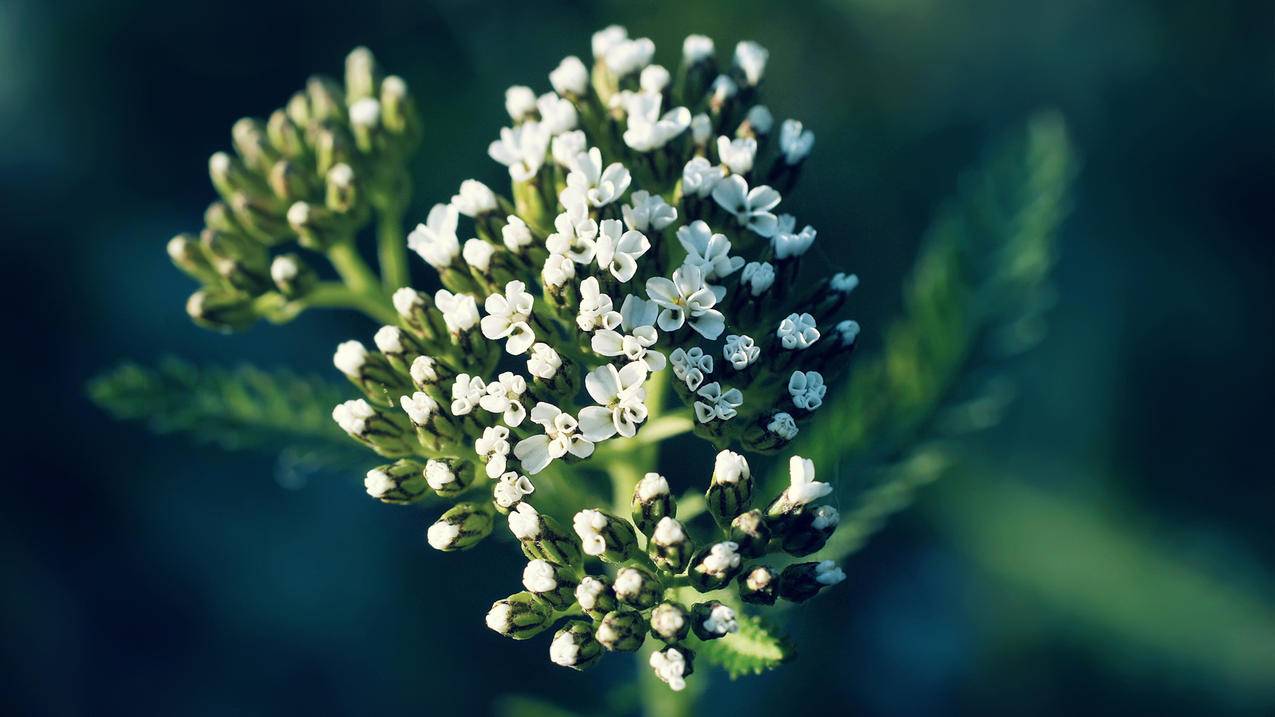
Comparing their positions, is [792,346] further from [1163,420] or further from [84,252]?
[84,252]

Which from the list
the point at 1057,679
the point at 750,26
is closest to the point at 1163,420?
the point at 1057,679

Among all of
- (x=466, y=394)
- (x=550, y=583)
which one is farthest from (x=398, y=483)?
(x=550, y=583)

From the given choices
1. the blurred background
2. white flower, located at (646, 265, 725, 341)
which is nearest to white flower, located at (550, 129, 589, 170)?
white flower, located at (646, 265, 725, 341)

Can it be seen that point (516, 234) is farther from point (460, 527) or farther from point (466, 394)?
point (460, 527)

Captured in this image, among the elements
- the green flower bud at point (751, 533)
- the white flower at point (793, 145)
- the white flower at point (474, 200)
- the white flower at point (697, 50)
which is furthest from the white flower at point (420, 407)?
the white flower at point (697, 50)

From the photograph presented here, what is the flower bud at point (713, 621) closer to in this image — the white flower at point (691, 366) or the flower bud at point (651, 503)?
the flower bud at point (651, 503)

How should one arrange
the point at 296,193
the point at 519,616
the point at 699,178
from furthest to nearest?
the point at 296,193
the point at 699,178
the point at 519,616
